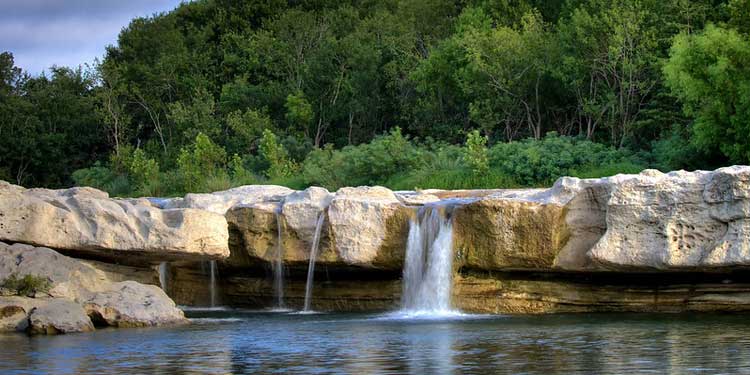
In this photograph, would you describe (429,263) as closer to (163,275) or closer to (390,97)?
(163,275)

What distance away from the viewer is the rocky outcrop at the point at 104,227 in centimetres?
1823

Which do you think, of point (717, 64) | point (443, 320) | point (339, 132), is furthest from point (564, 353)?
point (339, 132)

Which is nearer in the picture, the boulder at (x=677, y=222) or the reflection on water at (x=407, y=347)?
the reflection on water at (x=407, y=347)

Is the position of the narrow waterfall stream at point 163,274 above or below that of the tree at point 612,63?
below

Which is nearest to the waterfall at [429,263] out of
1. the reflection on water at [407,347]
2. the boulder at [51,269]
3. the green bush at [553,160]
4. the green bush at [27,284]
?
the reflection on water at [407,347]

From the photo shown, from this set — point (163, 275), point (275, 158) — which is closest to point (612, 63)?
point (275, 158)

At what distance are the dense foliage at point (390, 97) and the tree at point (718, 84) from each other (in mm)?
48

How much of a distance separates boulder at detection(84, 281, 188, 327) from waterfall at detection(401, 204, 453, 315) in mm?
4028

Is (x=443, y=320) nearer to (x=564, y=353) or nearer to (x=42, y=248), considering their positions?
(x=564, y=353)

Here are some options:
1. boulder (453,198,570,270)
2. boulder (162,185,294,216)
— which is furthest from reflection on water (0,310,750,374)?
boulder (162,185,294,216)

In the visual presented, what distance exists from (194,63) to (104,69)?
3985 millimetres

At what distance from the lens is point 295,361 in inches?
510

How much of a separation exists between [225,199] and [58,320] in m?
5.37

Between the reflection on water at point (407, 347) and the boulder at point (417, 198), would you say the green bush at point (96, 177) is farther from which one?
the reflection on water at point (407, 347)
